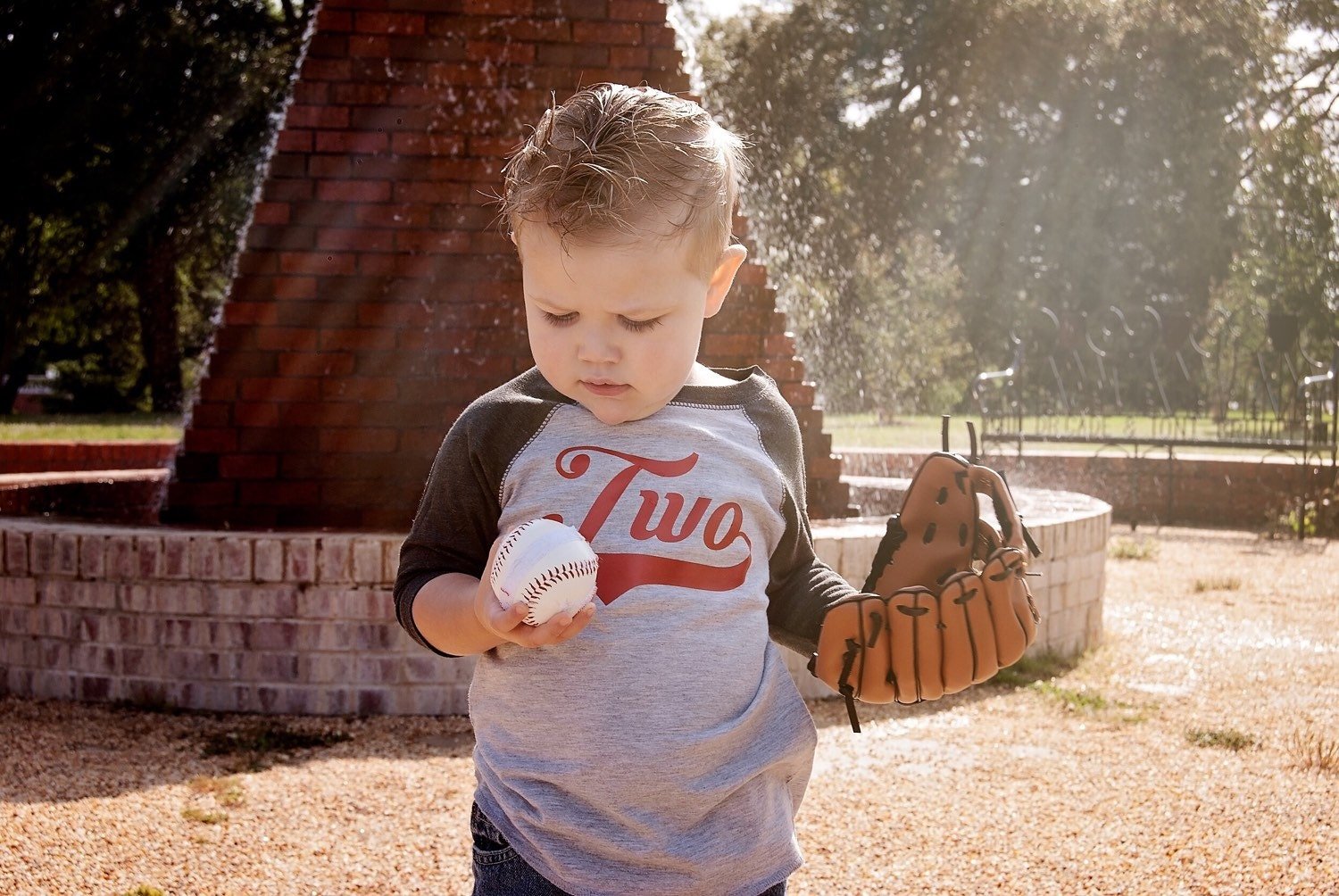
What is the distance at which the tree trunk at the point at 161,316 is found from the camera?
22.1 m

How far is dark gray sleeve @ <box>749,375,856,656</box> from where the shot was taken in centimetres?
158

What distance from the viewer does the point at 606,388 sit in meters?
1.40

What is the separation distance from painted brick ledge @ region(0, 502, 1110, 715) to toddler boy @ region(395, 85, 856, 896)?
2633mm

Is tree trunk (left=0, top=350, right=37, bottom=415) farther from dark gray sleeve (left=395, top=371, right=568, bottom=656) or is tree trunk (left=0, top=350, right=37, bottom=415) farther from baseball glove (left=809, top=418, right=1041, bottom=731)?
baseball glove (left=809, top=418, right=1041, bottom=731)

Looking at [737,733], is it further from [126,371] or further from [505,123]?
[126,371]

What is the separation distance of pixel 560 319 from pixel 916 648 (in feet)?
2.05

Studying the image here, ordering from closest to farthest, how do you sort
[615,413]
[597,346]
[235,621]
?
[597,346]
[615,413]
[235,621]

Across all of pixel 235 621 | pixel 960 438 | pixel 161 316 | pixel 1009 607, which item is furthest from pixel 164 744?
pixel 161 316

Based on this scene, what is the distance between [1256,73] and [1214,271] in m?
4.92

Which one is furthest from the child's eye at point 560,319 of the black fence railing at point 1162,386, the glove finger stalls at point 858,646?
the black fence railing at point 1162,386

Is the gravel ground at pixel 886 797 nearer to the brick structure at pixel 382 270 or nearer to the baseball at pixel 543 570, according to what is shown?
the brick structure at pixel 382 270

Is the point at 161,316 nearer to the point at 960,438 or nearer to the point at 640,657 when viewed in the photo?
the point at 960,438

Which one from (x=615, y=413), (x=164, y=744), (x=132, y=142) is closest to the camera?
(x=615, y=413)

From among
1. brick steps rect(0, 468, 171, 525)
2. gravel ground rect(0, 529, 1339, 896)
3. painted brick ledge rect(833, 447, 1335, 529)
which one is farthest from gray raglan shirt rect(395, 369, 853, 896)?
painted brick ledge rect(833, 447, 1335, 529)
